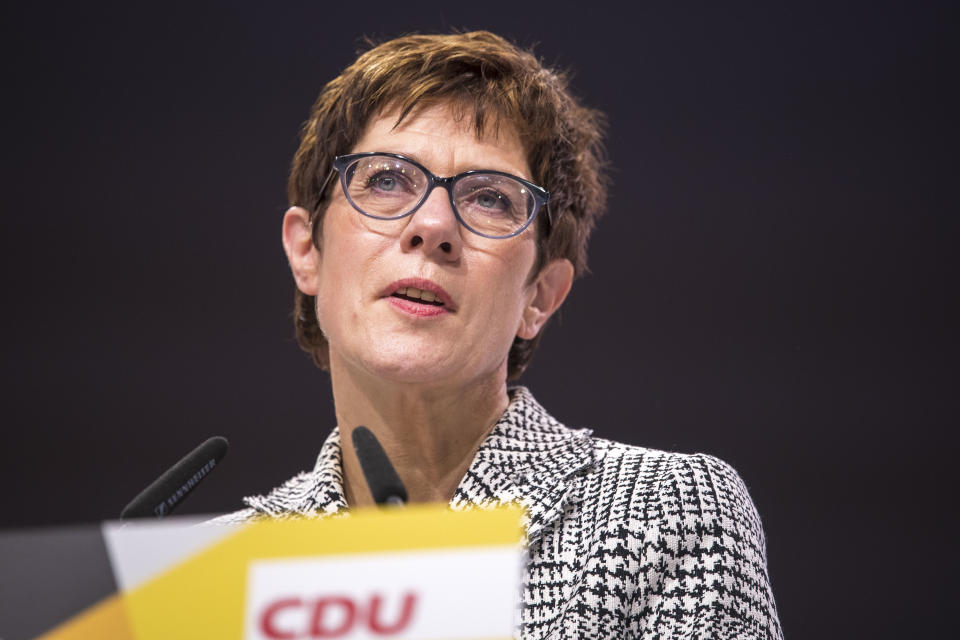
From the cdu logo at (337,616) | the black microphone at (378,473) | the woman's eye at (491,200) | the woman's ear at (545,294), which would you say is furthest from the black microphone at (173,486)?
the woman's ear at (545,294)

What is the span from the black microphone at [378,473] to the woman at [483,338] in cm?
54

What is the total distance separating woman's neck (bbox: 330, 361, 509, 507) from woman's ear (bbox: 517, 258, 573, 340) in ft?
0.46

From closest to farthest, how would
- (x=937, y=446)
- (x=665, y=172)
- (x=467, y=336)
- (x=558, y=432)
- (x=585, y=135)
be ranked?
(x=467, y=336) → (x=558, y=432) → (x=585, y=135) → (x=937, y=446) → (x=665, y=172)

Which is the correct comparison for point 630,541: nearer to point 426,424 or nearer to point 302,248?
point 426,424

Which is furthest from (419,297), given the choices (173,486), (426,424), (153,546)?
(153,546)

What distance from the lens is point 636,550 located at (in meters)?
1.38

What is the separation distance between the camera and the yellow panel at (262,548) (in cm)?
65

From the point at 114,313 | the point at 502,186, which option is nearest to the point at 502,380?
the point at 502,186

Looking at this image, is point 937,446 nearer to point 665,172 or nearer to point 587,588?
point 665,172

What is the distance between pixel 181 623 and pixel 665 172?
1.94 meters

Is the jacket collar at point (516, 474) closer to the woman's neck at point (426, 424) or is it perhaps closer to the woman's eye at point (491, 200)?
the woman's neck at point (426, 424)

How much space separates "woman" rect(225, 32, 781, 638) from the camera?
137 cm

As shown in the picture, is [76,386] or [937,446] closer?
[937,446]

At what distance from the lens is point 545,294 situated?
1.80 m
